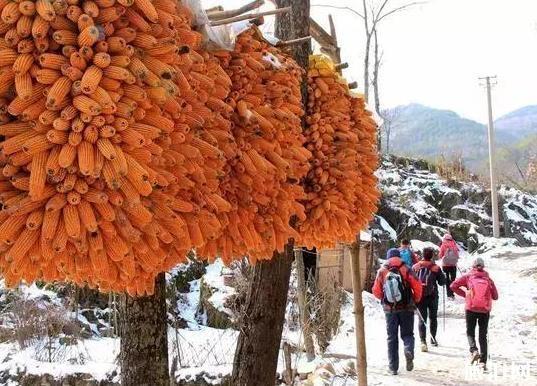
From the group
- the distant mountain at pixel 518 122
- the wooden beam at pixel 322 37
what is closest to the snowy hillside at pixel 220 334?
the wooden beam at pixel 322 37

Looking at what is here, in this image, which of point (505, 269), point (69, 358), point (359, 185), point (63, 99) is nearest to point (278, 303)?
point (359, 185)

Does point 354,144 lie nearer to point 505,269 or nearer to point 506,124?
point 505,269

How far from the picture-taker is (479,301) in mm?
7473

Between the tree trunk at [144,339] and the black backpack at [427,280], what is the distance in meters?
7.22

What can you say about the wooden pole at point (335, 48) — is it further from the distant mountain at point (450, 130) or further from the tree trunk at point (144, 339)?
the distant mountain at point (450, 130)

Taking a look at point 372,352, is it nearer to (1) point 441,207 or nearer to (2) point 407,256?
(2) point 407,256

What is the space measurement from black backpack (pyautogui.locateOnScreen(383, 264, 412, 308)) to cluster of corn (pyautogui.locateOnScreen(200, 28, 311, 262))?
556 cm

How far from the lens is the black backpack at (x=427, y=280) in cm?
857

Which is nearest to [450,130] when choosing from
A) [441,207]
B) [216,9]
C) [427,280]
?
[441,207]

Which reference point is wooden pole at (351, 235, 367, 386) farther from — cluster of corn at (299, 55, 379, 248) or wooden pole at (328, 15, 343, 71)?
cluster of corn at (299, 55, 379, 248)

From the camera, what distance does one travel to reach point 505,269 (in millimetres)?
15891

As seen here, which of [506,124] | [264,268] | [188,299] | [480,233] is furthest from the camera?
[506,124]

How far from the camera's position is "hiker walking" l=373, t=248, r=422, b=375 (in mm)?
7137

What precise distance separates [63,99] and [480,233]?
19826 mm
